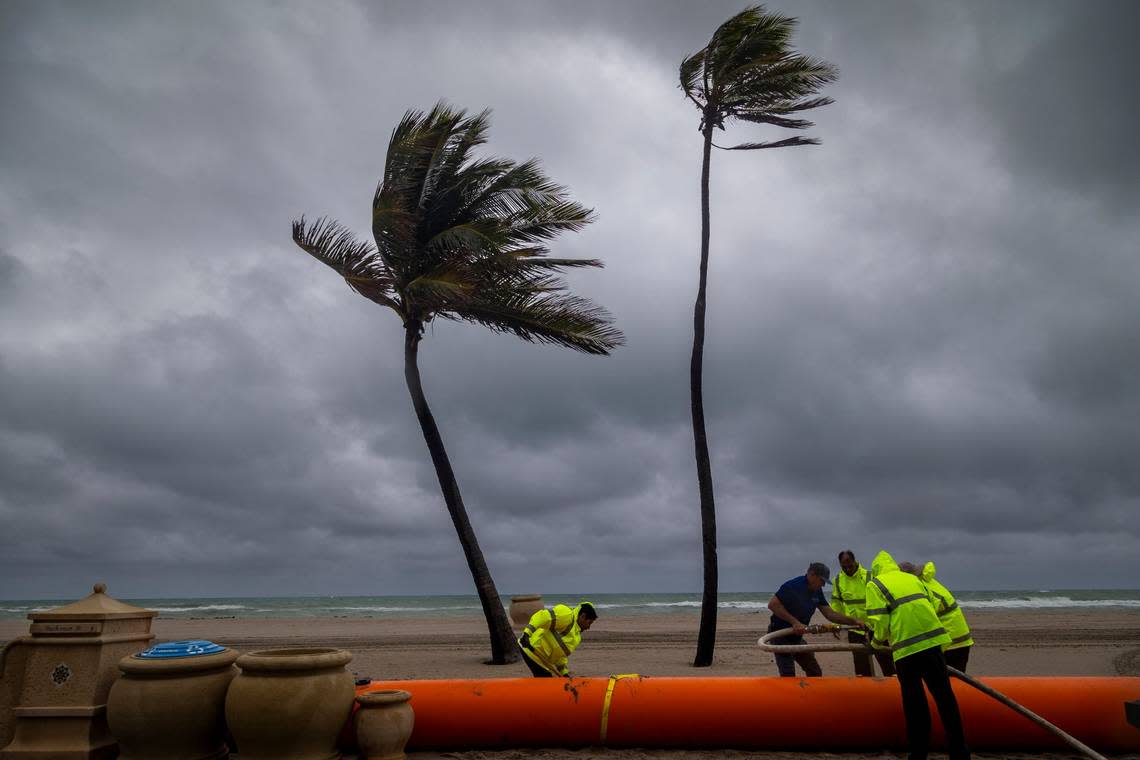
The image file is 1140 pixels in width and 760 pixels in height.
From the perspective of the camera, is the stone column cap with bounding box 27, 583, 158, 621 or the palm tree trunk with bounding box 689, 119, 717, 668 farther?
the palm tree trunk with bounding box 689, 119, 717, 668

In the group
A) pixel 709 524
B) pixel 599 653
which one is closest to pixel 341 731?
pixel 709 524

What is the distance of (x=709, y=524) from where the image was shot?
12.9 metres

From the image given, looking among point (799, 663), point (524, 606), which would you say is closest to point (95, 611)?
point (799, 663)

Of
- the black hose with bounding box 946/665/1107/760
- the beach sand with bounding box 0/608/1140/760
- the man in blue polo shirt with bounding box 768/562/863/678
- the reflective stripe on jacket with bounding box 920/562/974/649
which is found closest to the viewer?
the black hose with bounding box 946/665/1107/760

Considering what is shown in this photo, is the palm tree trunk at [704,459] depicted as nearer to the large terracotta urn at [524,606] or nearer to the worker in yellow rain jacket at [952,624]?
the large terracotta urn at [524,606]

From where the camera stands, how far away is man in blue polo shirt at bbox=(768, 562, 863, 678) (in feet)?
27.6

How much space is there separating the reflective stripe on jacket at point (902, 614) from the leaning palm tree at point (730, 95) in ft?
21.9

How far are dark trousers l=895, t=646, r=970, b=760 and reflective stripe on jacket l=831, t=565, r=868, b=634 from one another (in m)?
2.74

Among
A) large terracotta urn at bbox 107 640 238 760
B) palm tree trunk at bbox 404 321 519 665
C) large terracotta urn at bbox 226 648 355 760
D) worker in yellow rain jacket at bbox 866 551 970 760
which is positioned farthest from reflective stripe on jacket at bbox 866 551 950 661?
palm tree trunk at bbox 404 321 519 665

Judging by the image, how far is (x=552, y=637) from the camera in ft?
25.2

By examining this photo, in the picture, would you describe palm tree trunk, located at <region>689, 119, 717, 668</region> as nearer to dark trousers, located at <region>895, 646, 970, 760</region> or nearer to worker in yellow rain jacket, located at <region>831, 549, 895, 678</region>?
worker in yellow rain jacket, located at <region>831, 549, 895, 678</region>

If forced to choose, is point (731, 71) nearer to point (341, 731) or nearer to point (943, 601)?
point (943, 601)

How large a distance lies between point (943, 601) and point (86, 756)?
296 inches

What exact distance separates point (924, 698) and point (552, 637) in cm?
340
